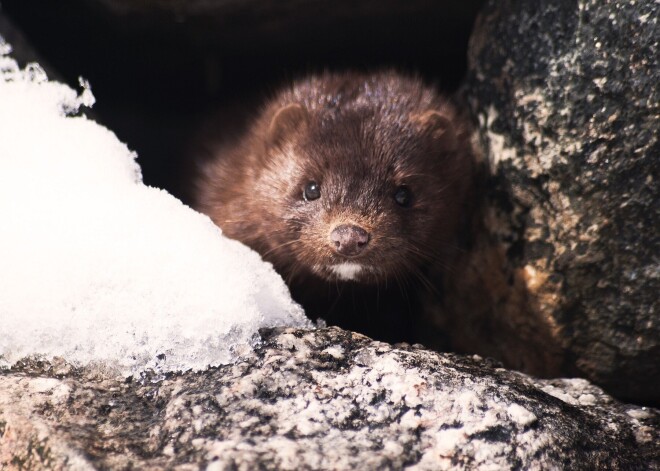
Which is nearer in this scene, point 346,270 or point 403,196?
point 346,270

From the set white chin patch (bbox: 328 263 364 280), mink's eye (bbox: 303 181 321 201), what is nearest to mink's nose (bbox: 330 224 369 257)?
white chin patch (bbox: 328 263 364 280)

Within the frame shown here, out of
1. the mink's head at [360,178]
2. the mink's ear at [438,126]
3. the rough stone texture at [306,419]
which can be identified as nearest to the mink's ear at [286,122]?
the mink's head at [360,178]

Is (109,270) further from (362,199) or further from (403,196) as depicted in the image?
(403,196)

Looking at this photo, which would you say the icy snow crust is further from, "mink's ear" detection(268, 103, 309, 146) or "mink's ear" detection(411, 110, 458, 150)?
"mink's ear" detection(411, 110, 458, 150)

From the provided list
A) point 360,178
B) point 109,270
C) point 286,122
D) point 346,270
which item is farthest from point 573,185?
point 109,270

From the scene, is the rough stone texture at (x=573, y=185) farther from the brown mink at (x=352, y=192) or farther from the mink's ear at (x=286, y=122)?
the mink's ear at (x=286, y=122)
